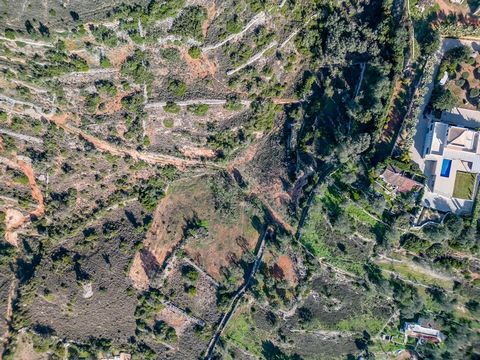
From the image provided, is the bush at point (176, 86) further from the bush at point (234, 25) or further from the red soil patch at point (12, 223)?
the red soil patch at point (12, 223)

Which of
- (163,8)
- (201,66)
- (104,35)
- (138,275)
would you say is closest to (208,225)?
(138,275)

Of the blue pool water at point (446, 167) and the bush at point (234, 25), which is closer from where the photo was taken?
the blue pool water at point (446, 167)

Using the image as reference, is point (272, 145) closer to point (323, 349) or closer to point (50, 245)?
point (323, 349)

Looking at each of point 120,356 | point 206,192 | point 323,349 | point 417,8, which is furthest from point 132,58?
point 323,349

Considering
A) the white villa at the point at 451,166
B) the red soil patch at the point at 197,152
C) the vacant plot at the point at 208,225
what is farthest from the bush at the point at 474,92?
the red soil patch at the point at 197,152

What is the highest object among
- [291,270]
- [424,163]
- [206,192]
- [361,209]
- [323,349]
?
[424,163]

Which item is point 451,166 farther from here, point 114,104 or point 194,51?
point 114,104
